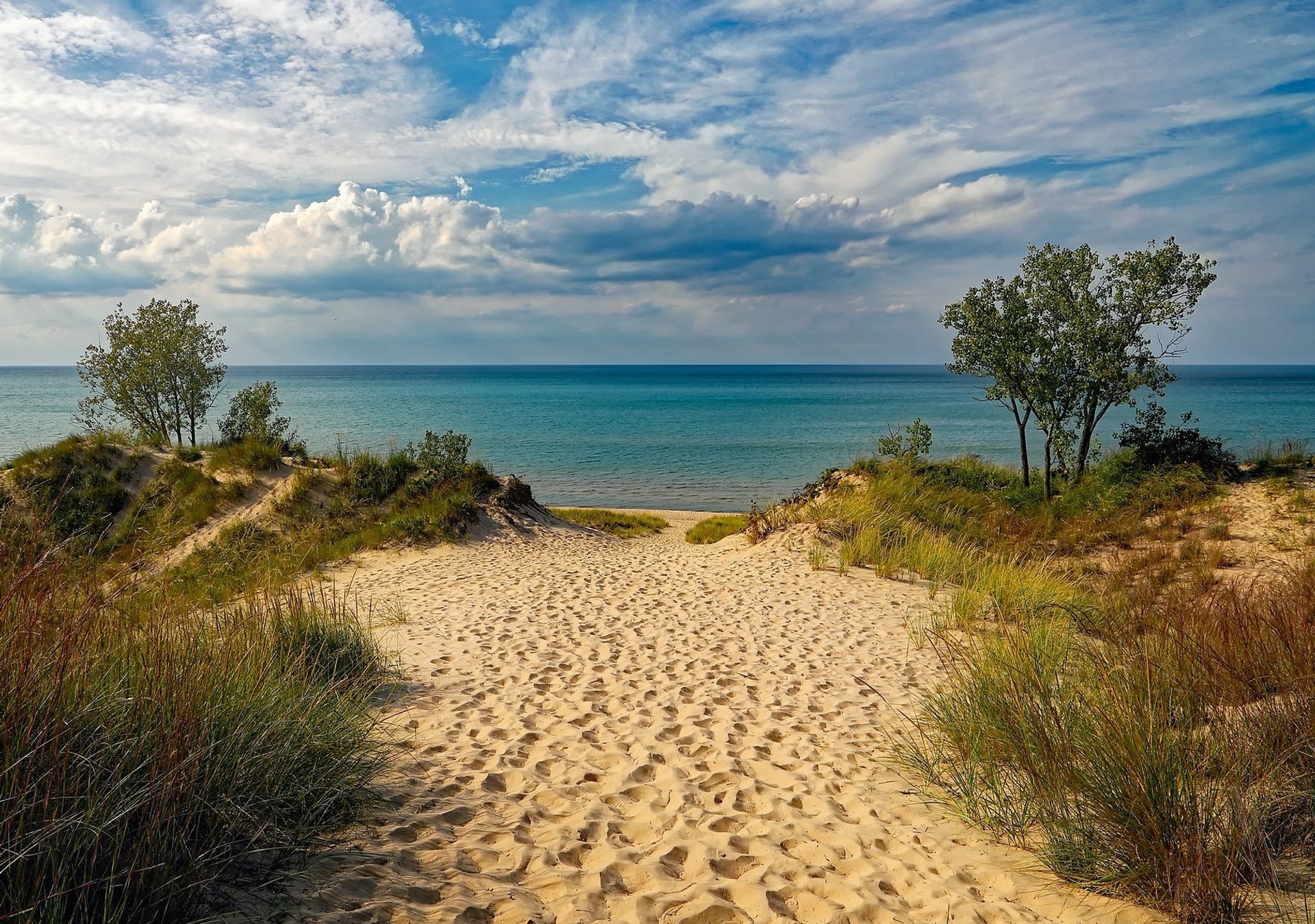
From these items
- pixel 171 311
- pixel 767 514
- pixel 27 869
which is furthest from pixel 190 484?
pixel 27 869

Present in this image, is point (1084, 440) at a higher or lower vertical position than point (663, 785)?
higher

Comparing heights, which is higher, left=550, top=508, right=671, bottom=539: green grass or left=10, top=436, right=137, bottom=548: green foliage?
left=10, top=436, right=137, bottom=548: green foliage

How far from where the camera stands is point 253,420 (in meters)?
21.2

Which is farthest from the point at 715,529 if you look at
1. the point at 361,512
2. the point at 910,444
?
the point at 361,512

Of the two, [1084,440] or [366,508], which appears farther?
[1084,440]

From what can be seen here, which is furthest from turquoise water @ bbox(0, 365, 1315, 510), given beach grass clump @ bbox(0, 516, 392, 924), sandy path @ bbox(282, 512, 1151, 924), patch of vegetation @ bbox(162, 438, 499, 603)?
beach grass clump @ bbox(0, 516, 392, 924)

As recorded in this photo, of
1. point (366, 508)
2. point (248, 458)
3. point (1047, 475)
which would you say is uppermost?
point (248, 458)

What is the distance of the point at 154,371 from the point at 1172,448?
31.1 metres

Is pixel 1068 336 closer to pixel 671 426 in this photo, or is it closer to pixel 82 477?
pixel 82 477

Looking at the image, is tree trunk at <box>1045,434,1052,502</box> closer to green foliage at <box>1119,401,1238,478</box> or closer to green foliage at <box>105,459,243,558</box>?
green foliage at <box>1119,401,1238,478</box>

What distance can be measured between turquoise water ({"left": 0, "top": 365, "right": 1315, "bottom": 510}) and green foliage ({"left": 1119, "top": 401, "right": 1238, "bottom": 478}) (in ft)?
26.9

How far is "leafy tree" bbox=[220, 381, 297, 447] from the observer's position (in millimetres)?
20844

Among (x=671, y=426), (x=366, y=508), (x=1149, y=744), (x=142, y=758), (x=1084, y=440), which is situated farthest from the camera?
(x=671, y=426)

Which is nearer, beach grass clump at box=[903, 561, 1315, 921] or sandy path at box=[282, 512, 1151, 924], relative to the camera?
beach grass clump at box=[903, 561, 1315, 921]
